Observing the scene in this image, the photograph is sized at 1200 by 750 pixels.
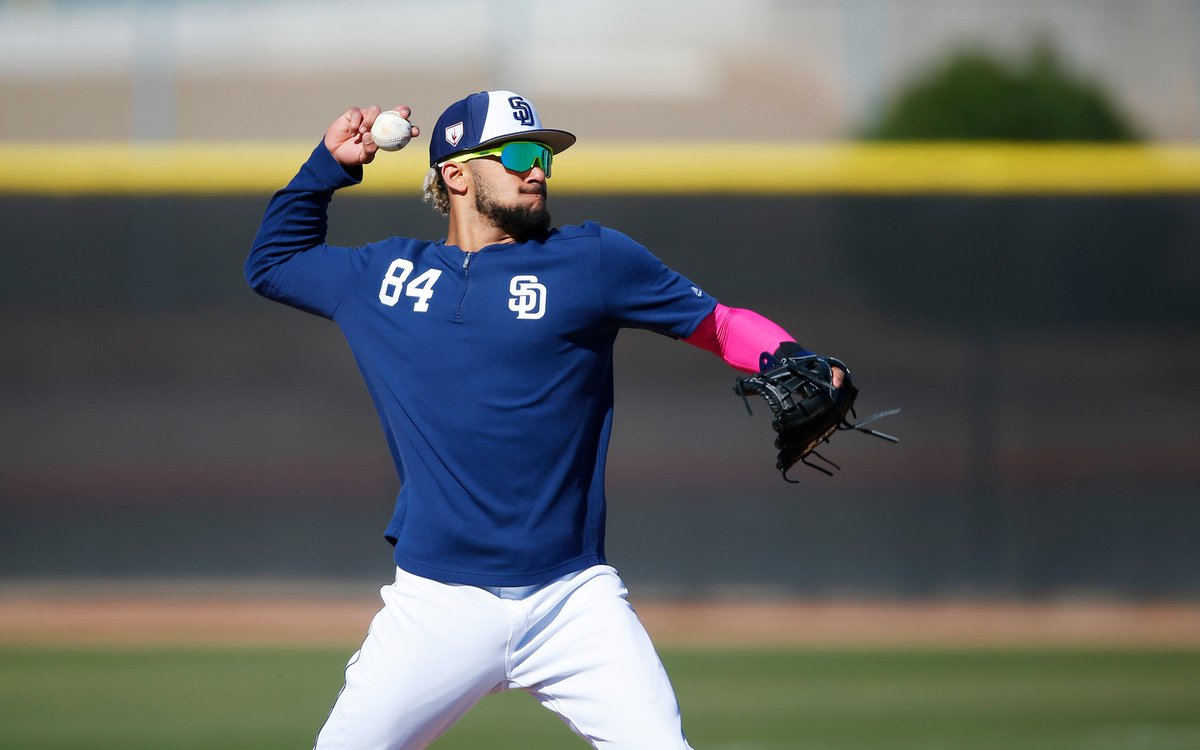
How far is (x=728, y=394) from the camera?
8.43 metres

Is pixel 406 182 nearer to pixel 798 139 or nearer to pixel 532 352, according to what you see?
pixel 532 352

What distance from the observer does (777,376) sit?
3.05 m

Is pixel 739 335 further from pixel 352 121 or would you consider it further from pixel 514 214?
pixel 352 121

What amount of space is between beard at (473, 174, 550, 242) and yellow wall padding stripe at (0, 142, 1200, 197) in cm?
520

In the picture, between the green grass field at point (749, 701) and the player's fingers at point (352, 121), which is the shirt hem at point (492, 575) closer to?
the player's fingers at point (352, 121)

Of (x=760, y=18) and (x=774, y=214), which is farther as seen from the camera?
(x=760, y=18)

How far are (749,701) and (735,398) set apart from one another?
2683 mm

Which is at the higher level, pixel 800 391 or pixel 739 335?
pixel 739 335

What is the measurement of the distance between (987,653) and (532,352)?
16.2 ft

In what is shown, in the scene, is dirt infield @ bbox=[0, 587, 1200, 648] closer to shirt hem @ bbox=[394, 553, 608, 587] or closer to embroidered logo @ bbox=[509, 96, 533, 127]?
shirt hem @ bbox=[394, 553, 608, 587]

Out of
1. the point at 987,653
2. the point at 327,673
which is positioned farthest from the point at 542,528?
the point at 987,653

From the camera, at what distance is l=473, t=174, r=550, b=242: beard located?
318 centimetres

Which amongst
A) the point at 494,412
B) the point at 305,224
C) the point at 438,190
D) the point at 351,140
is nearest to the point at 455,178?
the point at 438,190

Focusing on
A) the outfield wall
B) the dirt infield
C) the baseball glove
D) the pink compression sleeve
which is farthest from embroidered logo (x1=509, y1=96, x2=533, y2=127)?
the outfield wall
